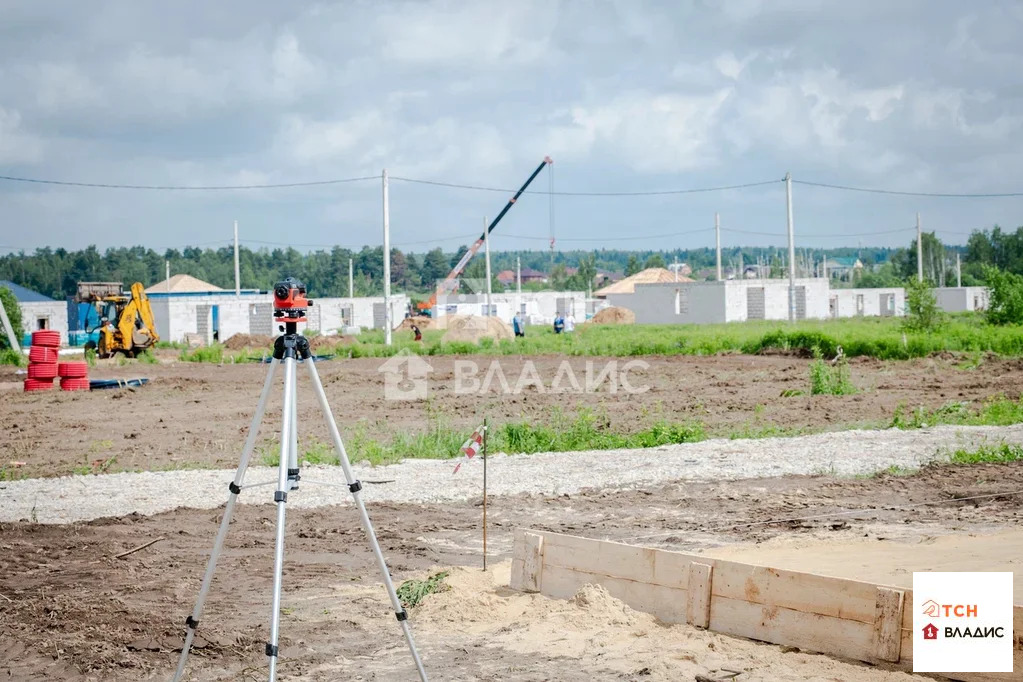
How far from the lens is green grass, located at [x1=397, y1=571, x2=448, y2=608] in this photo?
26.2 ft

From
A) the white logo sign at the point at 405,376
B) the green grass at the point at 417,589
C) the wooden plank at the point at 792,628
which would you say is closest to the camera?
the wooden plank at the point at 792,628

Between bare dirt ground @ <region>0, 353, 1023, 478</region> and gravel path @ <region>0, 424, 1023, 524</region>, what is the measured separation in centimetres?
165

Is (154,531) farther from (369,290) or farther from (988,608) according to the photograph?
(369,290)

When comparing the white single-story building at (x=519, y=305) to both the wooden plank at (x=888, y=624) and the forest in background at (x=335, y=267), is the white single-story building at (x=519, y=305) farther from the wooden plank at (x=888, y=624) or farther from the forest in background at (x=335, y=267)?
the wooden plank at (x=888, y=624)

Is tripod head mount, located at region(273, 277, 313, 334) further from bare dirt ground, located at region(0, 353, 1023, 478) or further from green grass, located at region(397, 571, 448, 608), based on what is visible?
bare dirt ground, located at region(0, 353, 1023, 478)

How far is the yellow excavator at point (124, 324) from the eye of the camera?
133 feet

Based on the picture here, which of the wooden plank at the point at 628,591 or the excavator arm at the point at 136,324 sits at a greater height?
the excavator arm at the point at 136,324

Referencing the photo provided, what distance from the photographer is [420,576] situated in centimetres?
888

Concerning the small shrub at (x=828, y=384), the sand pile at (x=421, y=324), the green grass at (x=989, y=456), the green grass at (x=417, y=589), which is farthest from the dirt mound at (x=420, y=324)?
the green grass at (x=417, y=589)

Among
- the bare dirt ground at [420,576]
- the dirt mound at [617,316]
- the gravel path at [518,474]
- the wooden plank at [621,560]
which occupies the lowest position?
the bare dirt ground at [420,576]

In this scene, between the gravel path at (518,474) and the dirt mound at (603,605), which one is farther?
the gravel path at (518,474)

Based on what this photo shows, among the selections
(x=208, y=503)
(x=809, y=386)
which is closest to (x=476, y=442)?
(x=208, y=503)

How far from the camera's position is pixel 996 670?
5641mm

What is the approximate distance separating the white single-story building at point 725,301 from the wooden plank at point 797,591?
63.2 meters
